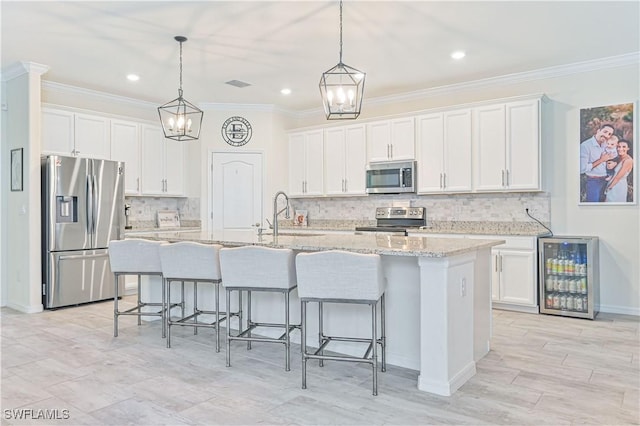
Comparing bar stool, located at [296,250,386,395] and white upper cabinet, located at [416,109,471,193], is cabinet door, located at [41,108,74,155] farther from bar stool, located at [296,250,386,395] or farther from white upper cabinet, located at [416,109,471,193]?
white upper cabinet, located at [416,109,471,193]

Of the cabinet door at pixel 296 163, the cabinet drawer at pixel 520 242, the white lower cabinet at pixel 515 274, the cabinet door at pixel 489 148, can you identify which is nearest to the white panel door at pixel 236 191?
the cabinet door at pixel 296 163

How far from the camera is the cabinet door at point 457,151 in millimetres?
5445

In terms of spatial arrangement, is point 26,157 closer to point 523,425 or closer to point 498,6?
point 498,6

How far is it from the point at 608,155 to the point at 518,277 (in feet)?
5.25

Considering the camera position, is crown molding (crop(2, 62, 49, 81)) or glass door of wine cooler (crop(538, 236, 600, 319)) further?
crown molding (crop(2, 62, 49, 81))

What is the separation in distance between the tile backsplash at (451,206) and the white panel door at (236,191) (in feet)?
2.87

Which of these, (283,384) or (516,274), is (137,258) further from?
(516,274)

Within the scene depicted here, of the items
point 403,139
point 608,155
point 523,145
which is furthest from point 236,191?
point 608,155

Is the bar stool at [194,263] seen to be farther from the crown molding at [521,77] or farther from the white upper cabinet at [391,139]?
the crown molding at [521,77]

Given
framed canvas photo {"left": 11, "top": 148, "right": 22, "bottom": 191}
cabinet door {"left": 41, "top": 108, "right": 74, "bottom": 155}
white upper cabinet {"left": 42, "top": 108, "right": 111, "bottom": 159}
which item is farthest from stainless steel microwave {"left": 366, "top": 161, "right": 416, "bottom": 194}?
framed canvas photo {"left": 11, "top": 148, "right": 22, "bottom": 191}

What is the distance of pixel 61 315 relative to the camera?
488 centimetres

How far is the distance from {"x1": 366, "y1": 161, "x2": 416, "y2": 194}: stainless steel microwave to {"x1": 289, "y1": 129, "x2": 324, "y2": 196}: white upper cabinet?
0.89 meters

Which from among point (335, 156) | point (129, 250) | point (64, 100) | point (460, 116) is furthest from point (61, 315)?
point (460, 116)

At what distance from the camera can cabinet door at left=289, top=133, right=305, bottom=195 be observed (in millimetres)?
6992
